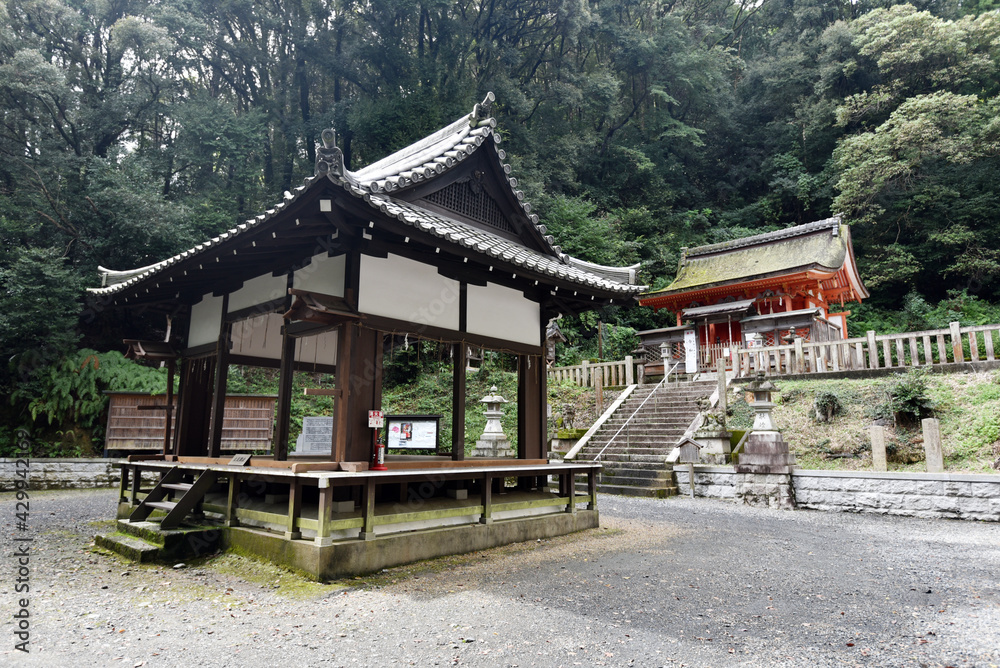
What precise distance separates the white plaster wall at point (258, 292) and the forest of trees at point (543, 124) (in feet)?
31.9

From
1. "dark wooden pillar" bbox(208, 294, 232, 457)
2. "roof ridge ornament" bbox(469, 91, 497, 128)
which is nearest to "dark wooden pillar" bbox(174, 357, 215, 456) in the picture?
"dark wooden pillar" bbox(208, 294, 232, 457)

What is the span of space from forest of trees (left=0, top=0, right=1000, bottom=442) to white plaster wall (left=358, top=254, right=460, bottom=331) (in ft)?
41.3

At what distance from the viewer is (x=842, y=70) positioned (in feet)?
108

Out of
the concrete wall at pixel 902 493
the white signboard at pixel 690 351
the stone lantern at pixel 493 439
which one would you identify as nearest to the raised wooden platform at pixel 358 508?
the concrete wall at pixel 902 493

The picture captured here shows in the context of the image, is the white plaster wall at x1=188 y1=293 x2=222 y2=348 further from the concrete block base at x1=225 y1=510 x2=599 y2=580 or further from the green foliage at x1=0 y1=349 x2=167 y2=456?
the green foliage at x1=0 y1=349 x2=167 y2=456

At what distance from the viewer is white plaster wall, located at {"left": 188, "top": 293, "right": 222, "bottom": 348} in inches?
336

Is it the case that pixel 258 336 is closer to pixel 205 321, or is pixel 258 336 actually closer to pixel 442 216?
pixel 205 321

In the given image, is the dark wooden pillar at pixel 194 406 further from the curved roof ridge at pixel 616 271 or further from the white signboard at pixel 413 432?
the curved roof ridge at pixel 616 271

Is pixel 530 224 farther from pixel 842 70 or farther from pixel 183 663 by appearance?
pixel 842 70

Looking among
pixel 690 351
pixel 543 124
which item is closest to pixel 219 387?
pixel 690 351

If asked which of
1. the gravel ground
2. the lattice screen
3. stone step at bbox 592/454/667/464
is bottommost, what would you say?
the gravel ground

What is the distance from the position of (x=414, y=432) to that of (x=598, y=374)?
1126cm

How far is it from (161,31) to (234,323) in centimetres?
1790

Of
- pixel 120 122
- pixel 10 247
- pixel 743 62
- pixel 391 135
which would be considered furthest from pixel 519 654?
pixel 743 62
